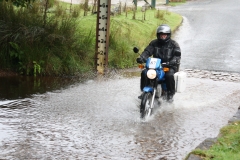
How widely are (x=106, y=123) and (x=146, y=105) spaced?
847 millimetres

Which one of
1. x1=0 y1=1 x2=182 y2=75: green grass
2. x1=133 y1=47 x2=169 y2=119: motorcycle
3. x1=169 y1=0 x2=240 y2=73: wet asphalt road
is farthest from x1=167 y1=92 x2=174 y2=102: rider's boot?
x1=169 y1=0 x2=240 y2=73: wet asphalt road

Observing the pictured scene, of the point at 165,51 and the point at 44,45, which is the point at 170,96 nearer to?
the point at 165,51

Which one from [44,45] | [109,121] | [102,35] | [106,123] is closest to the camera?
[106,123]

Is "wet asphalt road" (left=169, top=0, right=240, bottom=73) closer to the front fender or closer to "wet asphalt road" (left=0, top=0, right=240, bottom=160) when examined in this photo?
"wet asphalt road" (left=0, top=0, right=240, bottom=160)

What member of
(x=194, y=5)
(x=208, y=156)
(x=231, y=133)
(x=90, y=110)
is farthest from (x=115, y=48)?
(x=194, y=5)

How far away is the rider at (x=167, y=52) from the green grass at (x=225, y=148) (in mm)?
2114

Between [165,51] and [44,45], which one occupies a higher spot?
[165,51]

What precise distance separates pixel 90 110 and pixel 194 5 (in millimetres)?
26664

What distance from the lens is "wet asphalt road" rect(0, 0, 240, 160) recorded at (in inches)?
281

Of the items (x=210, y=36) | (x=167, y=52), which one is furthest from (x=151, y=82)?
(x=210, y=36)

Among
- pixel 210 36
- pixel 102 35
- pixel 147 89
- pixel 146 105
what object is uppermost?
pixel 102 35

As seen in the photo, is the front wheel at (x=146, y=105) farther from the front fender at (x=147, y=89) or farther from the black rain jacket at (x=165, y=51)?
the black rain jacket at (x=165, y=51)

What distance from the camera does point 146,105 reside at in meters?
9.03

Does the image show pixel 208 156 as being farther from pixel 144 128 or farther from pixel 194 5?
pixel 194 5
